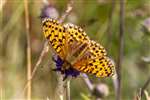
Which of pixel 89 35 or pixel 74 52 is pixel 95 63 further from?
pixel 89 35

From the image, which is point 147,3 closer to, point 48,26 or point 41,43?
point 41,43

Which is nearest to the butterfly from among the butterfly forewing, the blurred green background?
the butterfly forewing

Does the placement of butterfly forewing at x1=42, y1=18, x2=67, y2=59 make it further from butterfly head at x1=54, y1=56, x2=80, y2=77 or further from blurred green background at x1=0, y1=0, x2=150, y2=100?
blurred green background at x1=0, y1=0, x2=150, y2=100

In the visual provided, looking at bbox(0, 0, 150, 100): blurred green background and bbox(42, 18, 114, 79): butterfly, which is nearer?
bbox(42, 18, 114, 79): butterfly

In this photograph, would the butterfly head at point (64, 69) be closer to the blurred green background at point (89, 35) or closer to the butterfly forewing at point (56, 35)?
the butterfly forewing at point (56, 35)

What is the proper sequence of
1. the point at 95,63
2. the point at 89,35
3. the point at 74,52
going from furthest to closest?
the point at 89,35, the point at 74,52, the point at 95,63

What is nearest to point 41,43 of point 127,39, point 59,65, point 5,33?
point 5,33

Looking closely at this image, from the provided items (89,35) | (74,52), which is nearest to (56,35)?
(74,52)

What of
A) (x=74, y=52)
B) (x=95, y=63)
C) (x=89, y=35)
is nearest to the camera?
(x=95, y=63)
